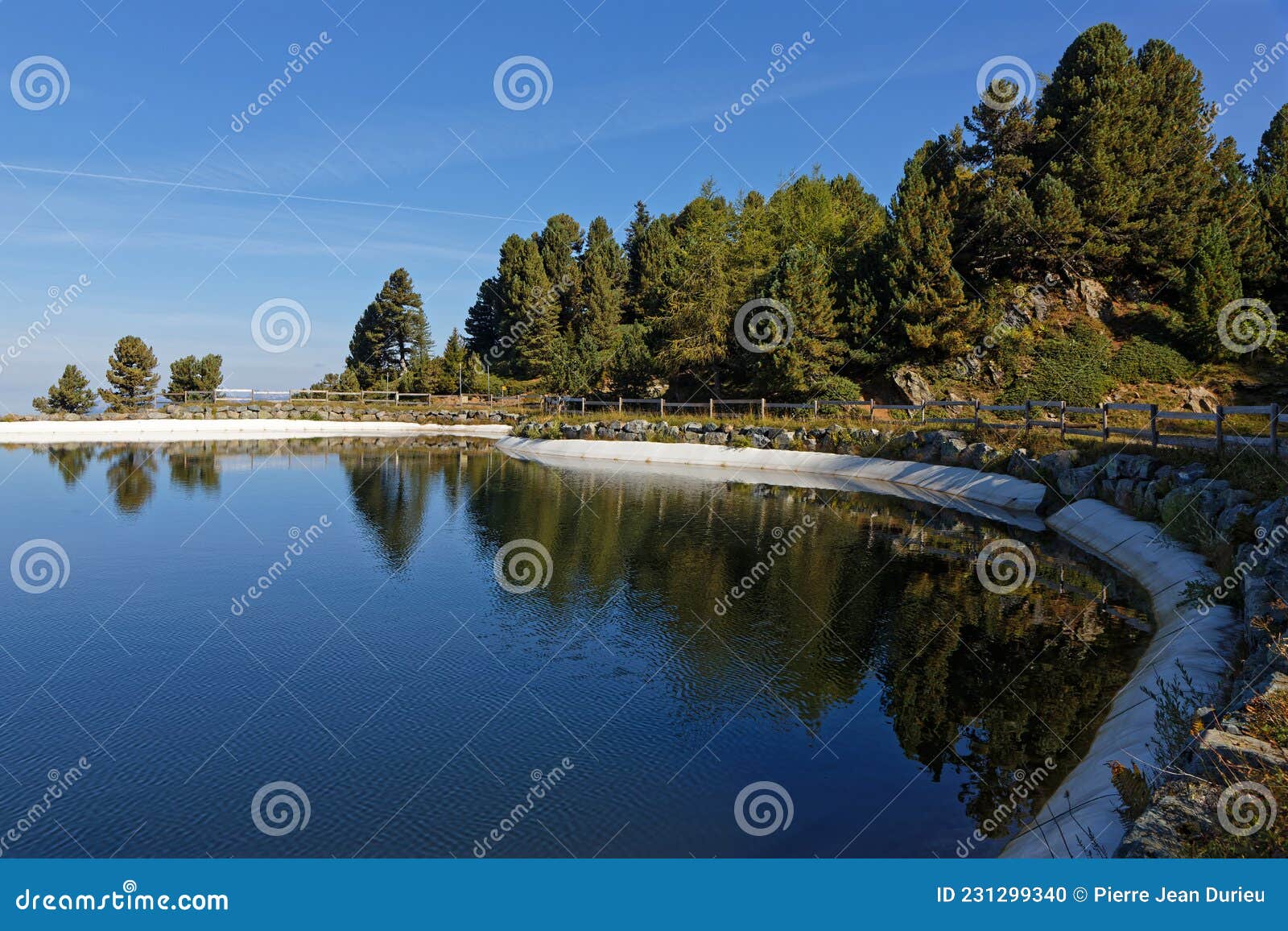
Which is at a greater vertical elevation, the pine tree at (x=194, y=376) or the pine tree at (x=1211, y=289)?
the pine tree at (x=1211, y=289)

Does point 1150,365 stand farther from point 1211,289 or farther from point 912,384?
point 912,384

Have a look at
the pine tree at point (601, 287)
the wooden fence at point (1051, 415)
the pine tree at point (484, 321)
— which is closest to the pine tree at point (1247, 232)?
the wooden fence at point (1051, 415)

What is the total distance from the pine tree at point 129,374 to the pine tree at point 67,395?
1390mm

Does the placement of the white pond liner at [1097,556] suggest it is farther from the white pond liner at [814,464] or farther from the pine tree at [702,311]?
the pine tree at [702,311]

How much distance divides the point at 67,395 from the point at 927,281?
64215mm

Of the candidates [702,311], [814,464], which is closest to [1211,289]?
[814,464]

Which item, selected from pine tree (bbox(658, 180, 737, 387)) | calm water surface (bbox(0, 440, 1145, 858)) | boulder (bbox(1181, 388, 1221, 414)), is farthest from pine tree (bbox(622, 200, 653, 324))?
calm water surface (bbox(0, 440, 1145, 858))

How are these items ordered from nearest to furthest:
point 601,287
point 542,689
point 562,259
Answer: point 542,689, point 601,287, point 562,259

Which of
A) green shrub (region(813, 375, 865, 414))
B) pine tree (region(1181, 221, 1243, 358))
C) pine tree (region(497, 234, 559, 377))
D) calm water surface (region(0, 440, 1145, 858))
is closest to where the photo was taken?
calm water surface (region(0, 440, 1145, 858))

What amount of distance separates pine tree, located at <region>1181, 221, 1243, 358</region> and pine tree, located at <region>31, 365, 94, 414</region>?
77.5 metres

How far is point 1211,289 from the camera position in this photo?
44.8 meters

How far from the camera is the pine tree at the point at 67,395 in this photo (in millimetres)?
64375

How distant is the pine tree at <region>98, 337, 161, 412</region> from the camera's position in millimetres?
66188

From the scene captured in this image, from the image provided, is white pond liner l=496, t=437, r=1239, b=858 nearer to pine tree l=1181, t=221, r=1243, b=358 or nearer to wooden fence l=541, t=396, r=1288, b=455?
wooden fence l=541, t=396, r=1288, b=455
